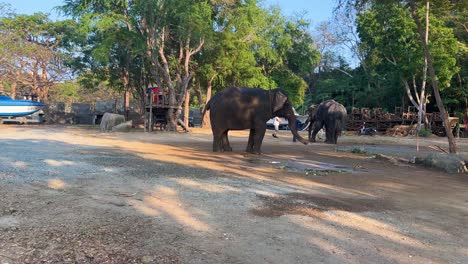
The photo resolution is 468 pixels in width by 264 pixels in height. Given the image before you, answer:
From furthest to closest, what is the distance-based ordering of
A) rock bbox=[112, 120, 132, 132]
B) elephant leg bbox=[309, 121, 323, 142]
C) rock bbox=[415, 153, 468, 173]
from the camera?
rock bbox=[112, 120, 132, 132], elephant leg bbox=[309, 121, 323, 142], rock bbox=[415, 153, 468, 173]

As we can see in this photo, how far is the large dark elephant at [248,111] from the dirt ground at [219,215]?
4593 mm

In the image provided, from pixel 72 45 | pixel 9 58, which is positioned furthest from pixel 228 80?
pixel 9 58

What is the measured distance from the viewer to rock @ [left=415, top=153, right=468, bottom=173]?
12649mm

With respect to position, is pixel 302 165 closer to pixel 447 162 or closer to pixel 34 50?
pixel 447 162

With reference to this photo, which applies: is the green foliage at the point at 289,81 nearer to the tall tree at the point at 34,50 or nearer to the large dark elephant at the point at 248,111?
the tall tree at the point at 34,50

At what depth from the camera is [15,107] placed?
37.8m

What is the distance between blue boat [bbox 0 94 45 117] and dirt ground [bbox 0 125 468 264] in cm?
3000

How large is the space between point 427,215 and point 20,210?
5.94m

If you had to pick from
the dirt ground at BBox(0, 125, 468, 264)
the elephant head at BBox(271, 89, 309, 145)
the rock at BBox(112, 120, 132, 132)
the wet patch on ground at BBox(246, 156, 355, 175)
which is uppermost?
the elephant head at BBox(271, 89, 309, 145)

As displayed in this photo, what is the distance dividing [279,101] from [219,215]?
33.1 feet

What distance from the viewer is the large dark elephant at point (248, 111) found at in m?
15.5

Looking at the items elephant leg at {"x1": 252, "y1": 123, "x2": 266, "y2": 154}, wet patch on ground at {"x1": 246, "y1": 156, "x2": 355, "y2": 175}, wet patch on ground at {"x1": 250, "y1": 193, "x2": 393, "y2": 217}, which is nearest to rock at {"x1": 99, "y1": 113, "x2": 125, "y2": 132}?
elephant leg at {"x1": 252, "y1": 123, "x2": 266, "y2": 154}

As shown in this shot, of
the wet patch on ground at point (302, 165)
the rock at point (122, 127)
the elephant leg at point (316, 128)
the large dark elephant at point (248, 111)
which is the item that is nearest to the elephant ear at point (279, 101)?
the large dark elephant at point (248, 111)

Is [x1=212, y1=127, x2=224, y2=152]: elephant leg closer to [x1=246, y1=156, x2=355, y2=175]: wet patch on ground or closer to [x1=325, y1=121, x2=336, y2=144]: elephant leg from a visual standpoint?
[x1=246, y1=156, x2=355, y2=175]: wet patch on ground
